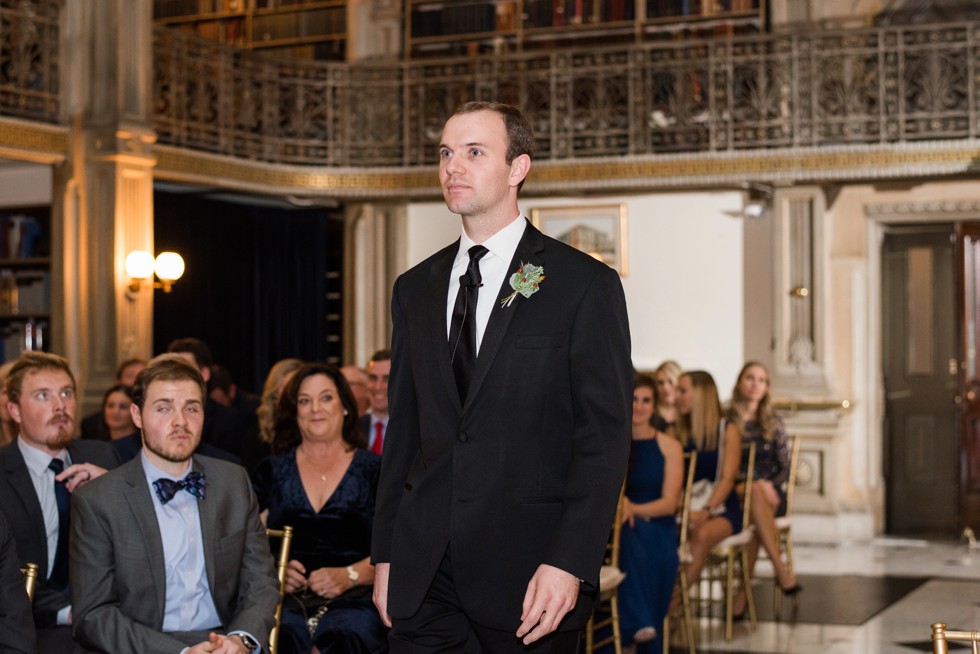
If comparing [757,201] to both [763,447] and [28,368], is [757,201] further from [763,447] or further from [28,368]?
[28,368]

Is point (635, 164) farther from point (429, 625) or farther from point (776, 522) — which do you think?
point (429, 625)

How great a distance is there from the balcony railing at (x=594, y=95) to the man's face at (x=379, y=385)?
13.5ft

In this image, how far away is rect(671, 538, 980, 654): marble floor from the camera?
6609mm

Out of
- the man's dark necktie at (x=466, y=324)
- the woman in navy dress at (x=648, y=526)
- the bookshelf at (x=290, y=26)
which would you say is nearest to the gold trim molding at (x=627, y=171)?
the bookshelf at (x=290, y=26)

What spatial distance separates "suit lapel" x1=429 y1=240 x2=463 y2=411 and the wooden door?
30.8 feet

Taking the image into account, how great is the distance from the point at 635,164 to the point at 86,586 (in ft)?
26.8

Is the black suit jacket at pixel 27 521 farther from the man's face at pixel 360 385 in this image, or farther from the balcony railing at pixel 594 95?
the balcony railing at pixel 594 95

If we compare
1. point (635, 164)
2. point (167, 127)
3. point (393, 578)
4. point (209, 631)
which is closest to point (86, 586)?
point (209, 631)

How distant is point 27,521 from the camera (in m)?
3.77

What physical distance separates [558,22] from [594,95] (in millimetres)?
1245

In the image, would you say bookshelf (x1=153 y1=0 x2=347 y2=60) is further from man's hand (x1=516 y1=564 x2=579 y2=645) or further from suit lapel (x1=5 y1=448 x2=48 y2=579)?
man's hand (x1=516 y1=564 x2=579 y2=645)

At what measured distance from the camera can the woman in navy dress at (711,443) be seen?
6.87m

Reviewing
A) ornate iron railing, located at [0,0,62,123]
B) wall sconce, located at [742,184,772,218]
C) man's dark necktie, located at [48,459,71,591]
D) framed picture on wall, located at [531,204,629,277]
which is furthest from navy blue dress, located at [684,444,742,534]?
ornate iron railing, located at [0,0,62,123]

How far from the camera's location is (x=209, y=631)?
3365 millimetres
